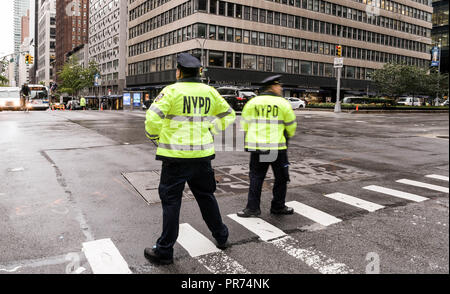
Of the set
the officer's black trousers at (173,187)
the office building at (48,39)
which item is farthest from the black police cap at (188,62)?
the office building at (48,39)

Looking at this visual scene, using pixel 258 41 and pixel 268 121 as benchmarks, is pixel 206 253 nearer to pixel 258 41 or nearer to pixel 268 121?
pixel 268 121

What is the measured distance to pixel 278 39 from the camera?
60.1 meters

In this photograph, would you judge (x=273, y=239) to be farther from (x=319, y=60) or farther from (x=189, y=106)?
(x=319, y=60)

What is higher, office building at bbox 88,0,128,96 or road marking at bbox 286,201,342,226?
office building at bbox 88,0,128,96

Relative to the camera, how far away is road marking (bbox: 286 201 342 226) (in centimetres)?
536

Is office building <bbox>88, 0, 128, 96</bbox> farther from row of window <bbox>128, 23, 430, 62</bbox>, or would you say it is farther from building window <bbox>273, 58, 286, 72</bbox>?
building window <bbox>273, 58, 286, 72</bbox>

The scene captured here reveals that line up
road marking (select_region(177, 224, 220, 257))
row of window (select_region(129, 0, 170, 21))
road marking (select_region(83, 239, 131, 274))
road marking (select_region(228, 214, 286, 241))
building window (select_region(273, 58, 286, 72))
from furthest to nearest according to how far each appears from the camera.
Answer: row of window (select_region(129, 0, 170, 21)), building window (select_region(273, 58, 286, 72)), road marking (select_region(228, 214, 286, 241)), road marking (select_region(177, 224, 220, 257)), road marking (select_region(83, 239, 131, 274))

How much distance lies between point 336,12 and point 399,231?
6853 centimetres

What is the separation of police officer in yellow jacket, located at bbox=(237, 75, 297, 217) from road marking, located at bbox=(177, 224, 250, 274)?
998mm

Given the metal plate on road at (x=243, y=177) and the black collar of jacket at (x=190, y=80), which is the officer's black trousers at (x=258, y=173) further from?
the black collar of jacket at (x=190, y=80)

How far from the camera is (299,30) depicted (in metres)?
62.1

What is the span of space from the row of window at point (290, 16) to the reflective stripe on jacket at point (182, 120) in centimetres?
5177

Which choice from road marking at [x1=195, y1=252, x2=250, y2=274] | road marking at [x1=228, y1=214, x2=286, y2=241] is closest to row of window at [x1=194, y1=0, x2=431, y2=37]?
road marking at [x1=228, y1=214, x2=286, y2=241]
